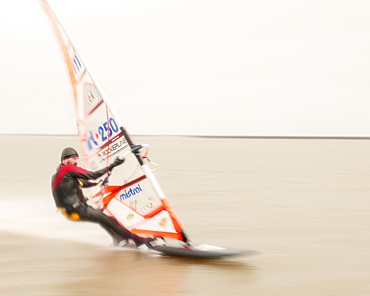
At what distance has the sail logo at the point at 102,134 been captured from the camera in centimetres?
846

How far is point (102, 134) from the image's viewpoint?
342 inches

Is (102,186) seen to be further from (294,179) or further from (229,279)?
(294,179)

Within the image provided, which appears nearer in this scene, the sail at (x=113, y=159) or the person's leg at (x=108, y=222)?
the sail at (x=113, y=159)

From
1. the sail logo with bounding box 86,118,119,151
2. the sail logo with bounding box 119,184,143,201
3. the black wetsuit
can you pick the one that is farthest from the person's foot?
the sail logo with bounding box 86,118,119,151

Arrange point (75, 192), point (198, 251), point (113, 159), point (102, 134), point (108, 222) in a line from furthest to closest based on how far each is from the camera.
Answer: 1. point (102, 134)
2. point (113, 159)
3. point (108, 222)
4. point (75, 192)
5. point (198, 251)

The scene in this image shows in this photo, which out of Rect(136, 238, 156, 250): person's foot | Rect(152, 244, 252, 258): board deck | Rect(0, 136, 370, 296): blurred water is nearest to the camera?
Rect(0, 136, 370, 296): blurred water

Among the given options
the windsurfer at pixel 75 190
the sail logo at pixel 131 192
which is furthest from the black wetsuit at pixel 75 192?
A: the sail logo at pixel 131 192

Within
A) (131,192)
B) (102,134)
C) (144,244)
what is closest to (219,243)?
(144,244)

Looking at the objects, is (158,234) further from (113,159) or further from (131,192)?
(113,159)

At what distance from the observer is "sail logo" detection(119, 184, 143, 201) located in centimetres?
806

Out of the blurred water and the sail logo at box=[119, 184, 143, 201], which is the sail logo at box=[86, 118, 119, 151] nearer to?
the sail logo at box=[119, 184, 143, 201]

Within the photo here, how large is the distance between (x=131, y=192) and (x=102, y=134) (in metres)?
1.04

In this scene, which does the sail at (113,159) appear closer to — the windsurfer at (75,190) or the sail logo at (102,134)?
the sail logo at (102,134)

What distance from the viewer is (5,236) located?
10031 mm
